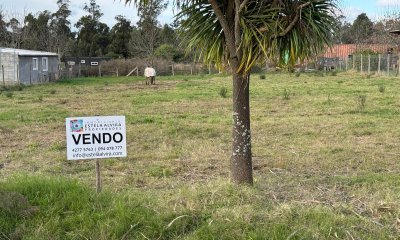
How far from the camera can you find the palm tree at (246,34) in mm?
5109

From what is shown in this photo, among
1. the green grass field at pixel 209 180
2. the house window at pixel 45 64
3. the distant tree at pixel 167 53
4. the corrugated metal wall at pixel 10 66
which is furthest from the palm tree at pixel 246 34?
the distant tree at pixel 167 53

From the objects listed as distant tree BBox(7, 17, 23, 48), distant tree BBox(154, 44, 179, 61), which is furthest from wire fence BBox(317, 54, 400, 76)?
distant tree BBox(7, 17, 23, 48)

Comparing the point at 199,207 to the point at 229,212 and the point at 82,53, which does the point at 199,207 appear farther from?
the point at 82,53

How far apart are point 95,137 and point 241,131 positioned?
62.8 inches

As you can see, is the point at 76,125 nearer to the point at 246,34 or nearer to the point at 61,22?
the point at 246,34

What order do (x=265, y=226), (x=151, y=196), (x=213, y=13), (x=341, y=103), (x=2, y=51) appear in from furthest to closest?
(x=2, y=51) < (x=341, y=103) < (x=213, y=13) < (x=151, y=196) < (x=265, y=226)

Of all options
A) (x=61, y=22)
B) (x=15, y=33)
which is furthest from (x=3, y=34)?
(x=61, y=22)

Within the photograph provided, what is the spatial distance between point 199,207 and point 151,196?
77 cm

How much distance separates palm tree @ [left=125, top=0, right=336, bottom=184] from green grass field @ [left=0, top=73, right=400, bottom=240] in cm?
81

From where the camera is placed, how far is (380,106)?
1492 centimetres

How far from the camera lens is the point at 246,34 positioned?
517cm

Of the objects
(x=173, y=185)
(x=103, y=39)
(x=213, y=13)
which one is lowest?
(x=173, y=185)

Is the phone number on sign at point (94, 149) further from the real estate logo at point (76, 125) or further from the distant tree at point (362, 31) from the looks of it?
the distant tree at point (362, 31)

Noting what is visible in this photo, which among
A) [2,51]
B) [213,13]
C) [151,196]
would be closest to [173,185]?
[151,196]
